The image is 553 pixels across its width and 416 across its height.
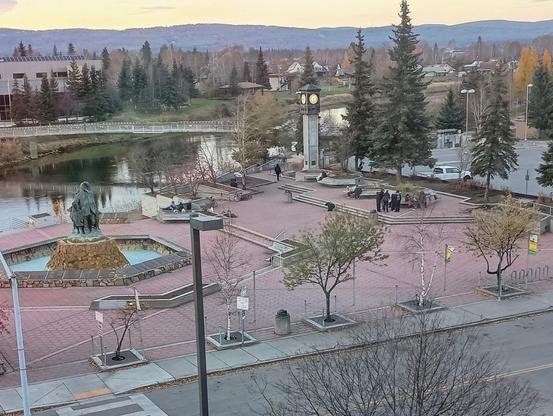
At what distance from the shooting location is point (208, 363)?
19.0 m

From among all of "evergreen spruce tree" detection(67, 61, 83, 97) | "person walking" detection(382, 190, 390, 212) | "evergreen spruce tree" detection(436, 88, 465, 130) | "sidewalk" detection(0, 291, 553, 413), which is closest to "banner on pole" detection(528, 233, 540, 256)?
"sidewalk" detection(0, 291, 553, 413)

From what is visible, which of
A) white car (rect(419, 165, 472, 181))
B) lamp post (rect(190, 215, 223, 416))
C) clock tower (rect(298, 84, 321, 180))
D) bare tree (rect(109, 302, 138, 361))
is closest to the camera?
lamp post (rect(190, 215, 223, 416))

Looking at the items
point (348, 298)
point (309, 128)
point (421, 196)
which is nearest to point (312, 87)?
point (309, 128)

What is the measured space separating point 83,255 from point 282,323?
11.1m

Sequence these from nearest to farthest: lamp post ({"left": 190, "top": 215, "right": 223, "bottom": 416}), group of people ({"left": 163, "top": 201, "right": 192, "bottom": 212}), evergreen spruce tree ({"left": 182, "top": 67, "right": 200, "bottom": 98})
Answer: lamp post ({"left": 190, "top": 215, "right": 223, "bottom": 416}) < group of people ({"left": 163, "top": 201, "right": 192, "bottom": 212}) < evergreen spruce tree ({"left": 182, "top": 67, "right": 200, "bottom": 98})

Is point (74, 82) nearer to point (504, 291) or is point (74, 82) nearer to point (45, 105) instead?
point (45, 105)

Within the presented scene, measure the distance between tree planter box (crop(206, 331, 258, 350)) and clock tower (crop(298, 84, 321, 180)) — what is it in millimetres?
27797

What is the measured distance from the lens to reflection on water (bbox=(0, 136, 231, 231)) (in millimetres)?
52781

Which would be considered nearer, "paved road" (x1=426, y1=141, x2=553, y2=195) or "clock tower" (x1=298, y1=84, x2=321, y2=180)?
"paved road" (x1=426, y1=141, x2=553, y2=195)

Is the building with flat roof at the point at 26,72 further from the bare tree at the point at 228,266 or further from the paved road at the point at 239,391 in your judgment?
the paved road at the point at 239,391

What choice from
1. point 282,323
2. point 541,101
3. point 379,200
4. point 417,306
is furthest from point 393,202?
point 541,101

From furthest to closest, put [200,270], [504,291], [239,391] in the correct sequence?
[504,291], [239,391], [200,270]

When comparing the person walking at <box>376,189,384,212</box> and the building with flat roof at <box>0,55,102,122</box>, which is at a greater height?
the building with flat roof at <box>0,55,102,122</box>

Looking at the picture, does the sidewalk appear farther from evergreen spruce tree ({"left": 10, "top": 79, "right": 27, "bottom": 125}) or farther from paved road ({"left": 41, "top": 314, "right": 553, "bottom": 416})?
evergreen spruce tree ({"left": 10, "top": 79, "right": 27, "bottom": 125})
